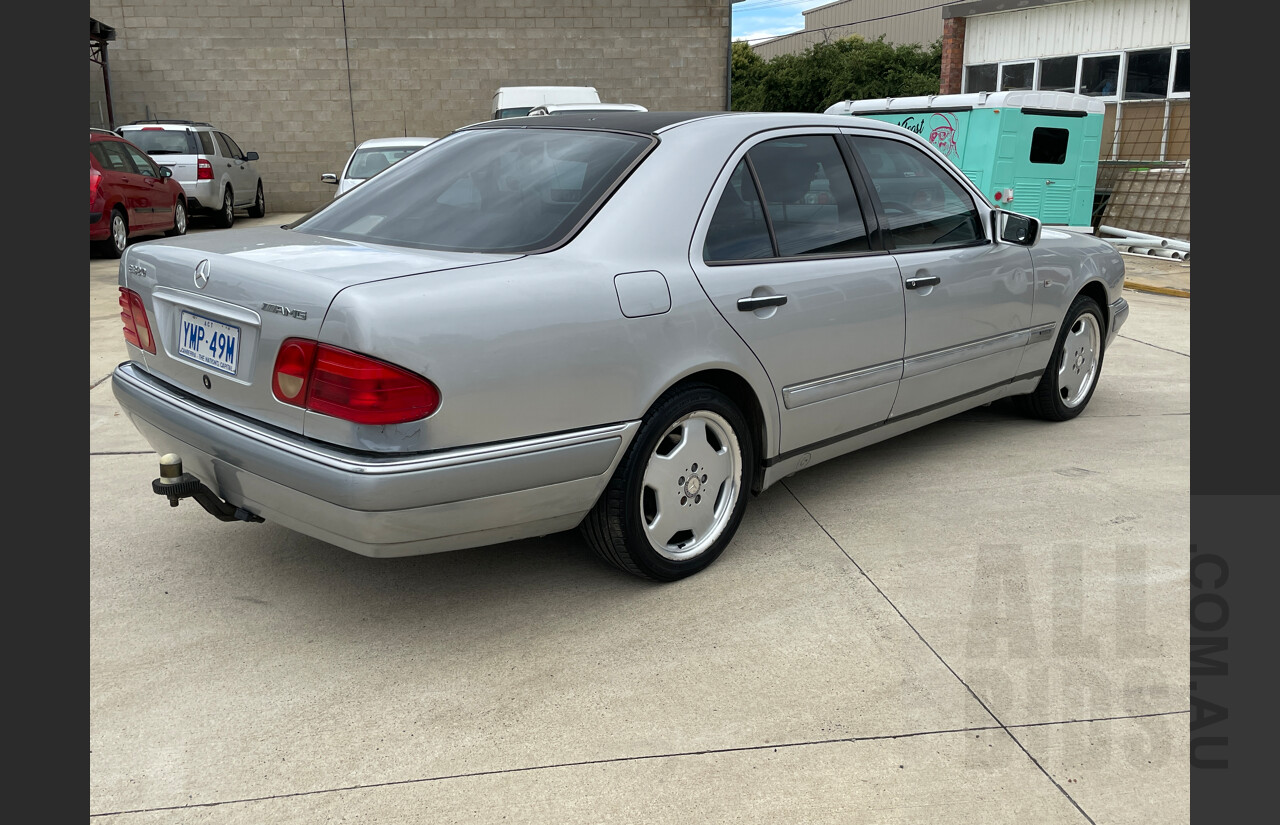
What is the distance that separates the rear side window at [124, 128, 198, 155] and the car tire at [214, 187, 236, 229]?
33.0 inches

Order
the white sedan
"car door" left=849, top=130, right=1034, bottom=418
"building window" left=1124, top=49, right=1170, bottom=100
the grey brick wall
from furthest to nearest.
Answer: the grey brick wall
"building window" left=1124, top=49, right=1170, bottom=100
the white sedan
"car door" left=849, top=130, right=1034, bottom=418

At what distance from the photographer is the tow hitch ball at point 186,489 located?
3.00 metres

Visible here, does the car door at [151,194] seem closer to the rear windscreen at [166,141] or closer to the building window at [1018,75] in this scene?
the rear windscreen at [166,141]

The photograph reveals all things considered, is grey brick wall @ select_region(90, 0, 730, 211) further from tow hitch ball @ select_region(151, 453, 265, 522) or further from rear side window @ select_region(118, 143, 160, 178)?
tow hitch ball @ select_region(151, 453, 265, 522)

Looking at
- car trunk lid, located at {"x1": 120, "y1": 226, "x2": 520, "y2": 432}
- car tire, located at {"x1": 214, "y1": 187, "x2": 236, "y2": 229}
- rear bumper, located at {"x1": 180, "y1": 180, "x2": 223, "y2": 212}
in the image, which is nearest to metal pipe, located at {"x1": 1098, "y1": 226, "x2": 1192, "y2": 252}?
car trunk lid, located at {"x1": 120, "y1": 226, "x2": 520, "y2": 432}

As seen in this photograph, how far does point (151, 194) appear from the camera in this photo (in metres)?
13.0

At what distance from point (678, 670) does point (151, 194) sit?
485 inches

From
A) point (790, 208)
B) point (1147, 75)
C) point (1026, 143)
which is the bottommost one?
point (790, 208)

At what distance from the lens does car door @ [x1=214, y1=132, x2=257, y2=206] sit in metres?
16.7

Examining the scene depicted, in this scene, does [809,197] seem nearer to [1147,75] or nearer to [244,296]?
[244,296]

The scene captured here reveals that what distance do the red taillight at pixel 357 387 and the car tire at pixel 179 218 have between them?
12.6 m

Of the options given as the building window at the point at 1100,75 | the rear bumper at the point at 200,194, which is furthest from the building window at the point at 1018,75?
the rear bumper at the point at 200,194

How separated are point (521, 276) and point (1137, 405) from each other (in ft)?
14.0

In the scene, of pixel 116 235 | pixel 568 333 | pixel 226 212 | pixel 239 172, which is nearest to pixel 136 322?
pixel 568 333
